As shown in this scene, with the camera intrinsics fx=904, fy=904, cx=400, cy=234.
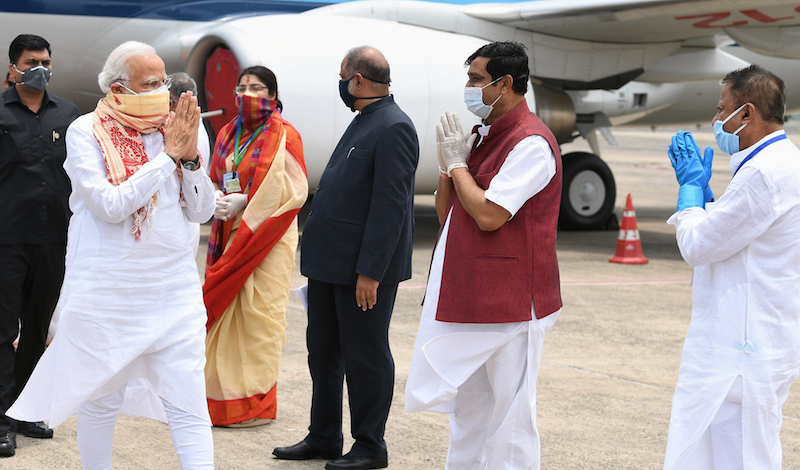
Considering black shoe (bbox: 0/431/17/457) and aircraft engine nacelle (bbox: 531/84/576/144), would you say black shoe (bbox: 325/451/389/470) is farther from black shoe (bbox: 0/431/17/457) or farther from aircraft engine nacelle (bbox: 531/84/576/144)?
aircraft engine nacelle (bbox: 531/84/576/144)

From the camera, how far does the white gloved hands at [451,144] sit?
9.43ft

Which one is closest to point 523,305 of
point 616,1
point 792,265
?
point 792,265

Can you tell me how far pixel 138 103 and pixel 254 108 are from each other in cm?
130

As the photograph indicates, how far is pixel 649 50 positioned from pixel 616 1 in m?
1.73

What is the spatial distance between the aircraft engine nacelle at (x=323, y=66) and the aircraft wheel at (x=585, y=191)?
207 cm

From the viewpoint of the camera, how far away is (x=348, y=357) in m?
3.50

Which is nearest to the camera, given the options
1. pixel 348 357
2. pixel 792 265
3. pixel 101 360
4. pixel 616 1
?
pixel 792 265

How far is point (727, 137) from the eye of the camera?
2.63 meters

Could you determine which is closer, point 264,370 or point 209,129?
point 264,370

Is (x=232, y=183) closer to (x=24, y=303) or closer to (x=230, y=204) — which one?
(x=230, y=204)

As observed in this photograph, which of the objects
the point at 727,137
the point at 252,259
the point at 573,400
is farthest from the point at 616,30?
the point at 727,137

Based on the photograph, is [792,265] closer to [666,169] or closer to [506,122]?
[506,122]

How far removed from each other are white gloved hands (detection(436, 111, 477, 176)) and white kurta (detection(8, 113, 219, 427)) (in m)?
0.84


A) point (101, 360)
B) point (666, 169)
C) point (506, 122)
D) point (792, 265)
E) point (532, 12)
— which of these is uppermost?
point (532, 12)
